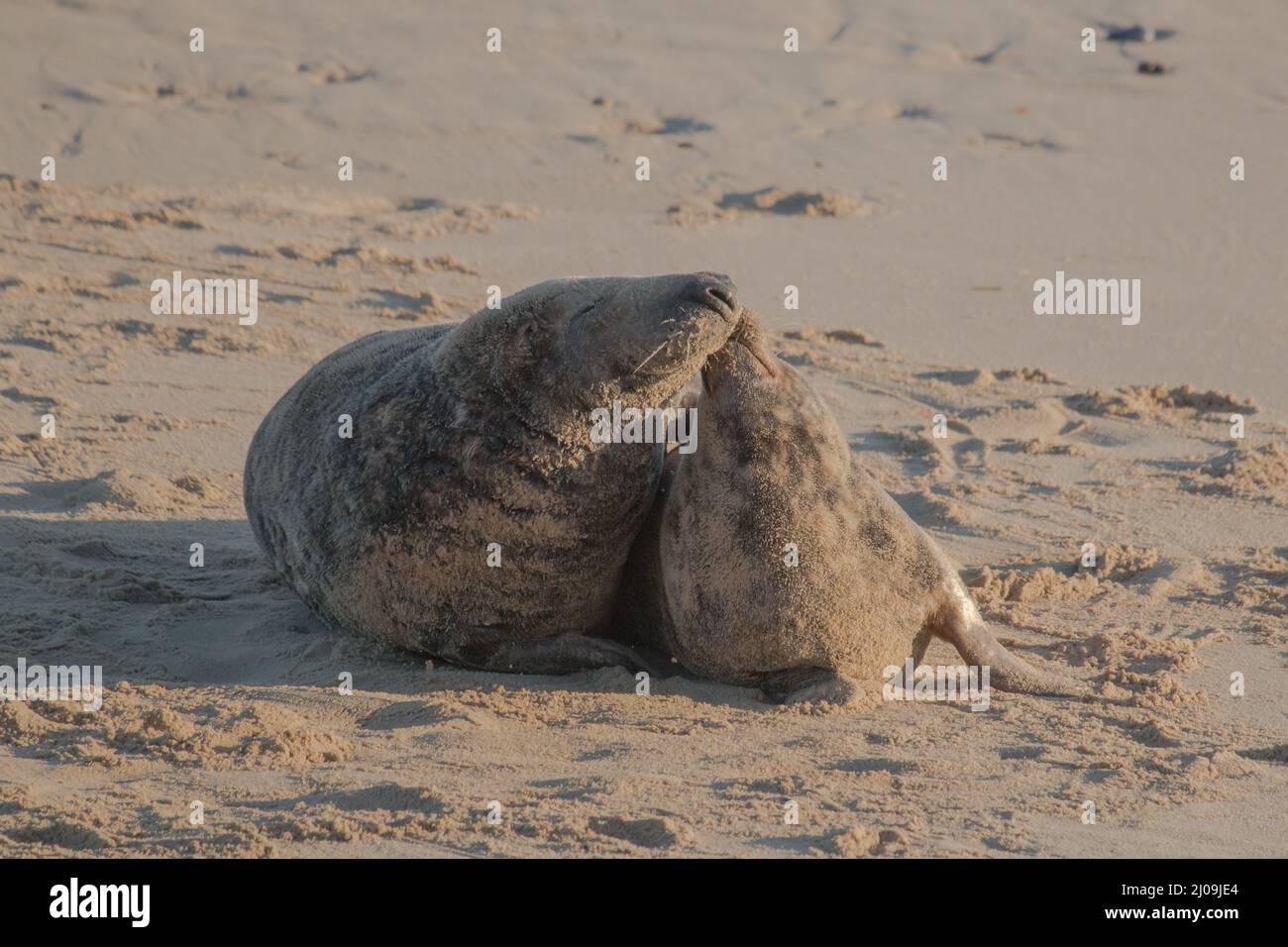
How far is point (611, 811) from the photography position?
13.1ft

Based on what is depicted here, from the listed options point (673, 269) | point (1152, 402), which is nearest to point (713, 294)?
point (1152, 402)

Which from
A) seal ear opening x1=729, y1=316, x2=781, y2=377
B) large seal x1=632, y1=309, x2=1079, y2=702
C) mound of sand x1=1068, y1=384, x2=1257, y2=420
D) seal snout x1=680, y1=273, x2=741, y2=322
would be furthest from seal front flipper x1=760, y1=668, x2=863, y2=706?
mound of sand x1=1068, y1=384, x2=1257, y2=420

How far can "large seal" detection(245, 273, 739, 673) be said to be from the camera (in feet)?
A: 15.6

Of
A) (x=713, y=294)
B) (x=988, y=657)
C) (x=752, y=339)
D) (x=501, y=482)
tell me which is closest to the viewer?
(x=713, y=294)

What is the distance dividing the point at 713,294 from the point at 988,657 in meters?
1.48

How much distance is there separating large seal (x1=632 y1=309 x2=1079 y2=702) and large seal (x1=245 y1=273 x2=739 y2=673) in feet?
0.66

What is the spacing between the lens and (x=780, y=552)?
15.7 feet

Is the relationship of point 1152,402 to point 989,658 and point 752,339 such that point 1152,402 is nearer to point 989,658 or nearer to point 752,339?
point 989,658

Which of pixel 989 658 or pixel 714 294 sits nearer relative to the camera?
pixel 714 294
